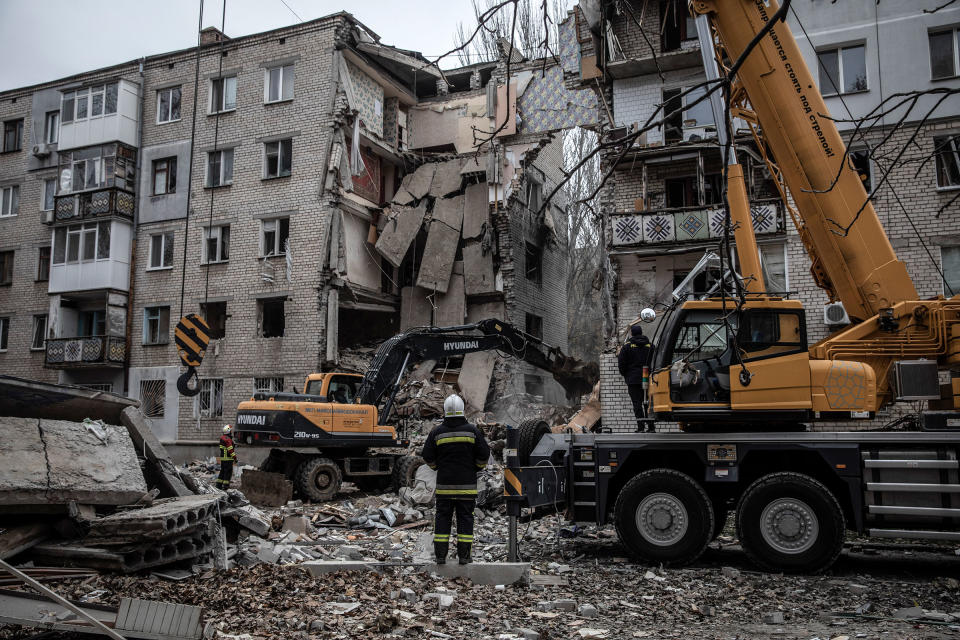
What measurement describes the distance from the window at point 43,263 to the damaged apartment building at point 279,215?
92mm

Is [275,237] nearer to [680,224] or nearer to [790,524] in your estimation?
[680,224]

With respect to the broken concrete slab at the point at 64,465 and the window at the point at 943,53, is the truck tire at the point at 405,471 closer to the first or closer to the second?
the broken concrete slab at the point at 64,465

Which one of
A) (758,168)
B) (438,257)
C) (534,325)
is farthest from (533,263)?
(758,168)

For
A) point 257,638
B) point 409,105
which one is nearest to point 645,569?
Answer: point 257,638

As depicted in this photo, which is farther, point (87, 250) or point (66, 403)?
point (87, 250)

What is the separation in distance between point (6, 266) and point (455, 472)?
30.5 m

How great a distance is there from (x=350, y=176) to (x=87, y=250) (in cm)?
1112

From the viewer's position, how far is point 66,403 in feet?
27.8

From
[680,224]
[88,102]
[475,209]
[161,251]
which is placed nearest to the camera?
[680,224]

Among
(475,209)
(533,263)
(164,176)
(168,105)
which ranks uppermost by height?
(168,105)

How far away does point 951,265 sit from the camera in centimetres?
1791

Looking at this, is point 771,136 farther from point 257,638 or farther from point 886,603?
point 257,638

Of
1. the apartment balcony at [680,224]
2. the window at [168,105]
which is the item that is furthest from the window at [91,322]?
the apartment balcony at [680,224]

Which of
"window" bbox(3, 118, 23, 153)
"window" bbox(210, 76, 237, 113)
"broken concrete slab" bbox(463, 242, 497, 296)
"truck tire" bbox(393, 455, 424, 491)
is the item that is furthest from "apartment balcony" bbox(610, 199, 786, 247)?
"window" bbox(3, 118, 23, 153)
